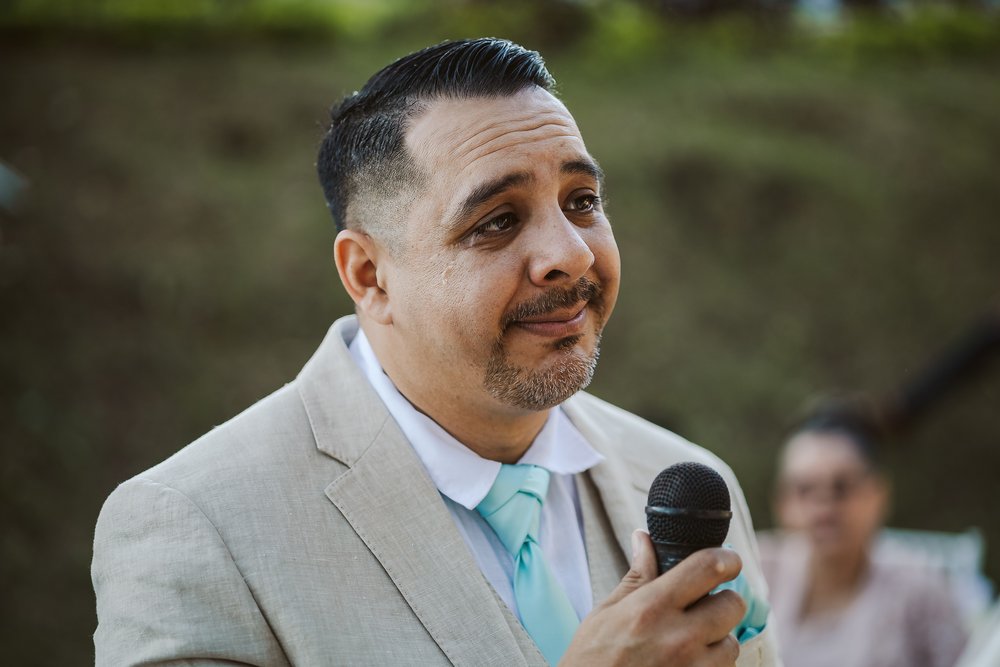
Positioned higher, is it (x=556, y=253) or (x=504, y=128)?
(x=504, y=128)

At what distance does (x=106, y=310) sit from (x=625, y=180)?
4073mm

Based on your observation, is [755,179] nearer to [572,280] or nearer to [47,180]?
[47,180]

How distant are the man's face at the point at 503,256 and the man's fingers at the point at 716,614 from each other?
0.53m

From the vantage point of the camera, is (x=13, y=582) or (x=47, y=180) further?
(x=47, y=180)

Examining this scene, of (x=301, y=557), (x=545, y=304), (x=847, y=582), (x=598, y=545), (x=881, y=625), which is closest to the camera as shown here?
(x=301, y=557)

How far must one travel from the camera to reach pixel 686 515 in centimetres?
172

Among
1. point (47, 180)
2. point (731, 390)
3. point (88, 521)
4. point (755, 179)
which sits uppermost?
point (47, 180)

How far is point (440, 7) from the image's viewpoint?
8938 mm

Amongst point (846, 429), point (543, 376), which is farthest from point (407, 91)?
point (846, 429)

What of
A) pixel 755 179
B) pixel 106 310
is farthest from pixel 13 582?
pixel 755 179

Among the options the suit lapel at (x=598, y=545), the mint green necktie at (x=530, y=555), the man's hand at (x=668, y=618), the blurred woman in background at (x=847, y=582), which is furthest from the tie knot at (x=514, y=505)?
the blurred woman in background at (x=847, y=582)

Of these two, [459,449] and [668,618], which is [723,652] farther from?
[459,449]

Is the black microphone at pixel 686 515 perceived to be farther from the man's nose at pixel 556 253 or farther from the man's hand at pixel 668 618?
the man's nose at pixel 556 253

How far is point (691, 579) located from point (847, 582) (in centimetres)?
398
